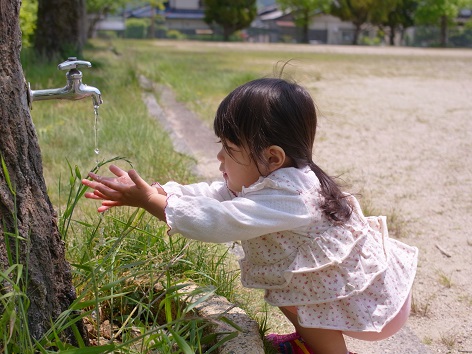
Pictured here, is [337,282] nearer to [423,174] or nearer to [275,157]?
[275,157]

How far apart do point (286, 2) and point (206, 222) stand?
2043 inches

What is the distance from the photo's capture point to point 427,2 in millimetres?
48594

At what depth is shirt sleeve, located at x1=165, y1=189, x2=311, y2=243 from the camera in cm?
201

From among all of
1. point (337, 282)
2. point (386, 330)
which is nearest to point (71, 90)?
point (337, 282)

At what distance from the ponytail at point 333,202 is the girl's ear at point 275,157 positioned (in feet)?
0.39

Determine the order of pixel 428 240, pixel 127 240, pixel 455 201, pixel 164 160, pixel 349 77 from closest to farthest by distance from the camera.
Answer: pixel 127 240, pixel 428 240, pixel 164 160, pixel 455 201, pixel 349 77

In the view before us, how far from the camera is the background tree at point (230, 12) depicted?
4784cm

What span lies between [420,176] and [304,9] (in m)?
49.5

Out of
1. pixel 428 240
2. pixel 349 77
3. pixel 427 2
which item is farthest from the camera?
pixel 427 2

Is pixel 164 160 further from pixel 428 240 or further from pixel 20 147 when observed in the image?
pixel 20 147

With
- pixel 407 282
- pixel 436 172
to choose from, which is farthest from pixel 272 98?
pixel 436 172

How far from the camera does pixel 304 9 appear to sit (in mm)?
53062

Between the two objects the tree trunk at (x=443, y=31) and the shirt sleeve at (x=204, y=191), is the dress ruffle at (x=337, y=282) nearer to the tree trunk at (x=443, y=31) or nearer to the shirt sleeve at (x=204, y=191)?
the shirt sleeve at (x=204, y=191)

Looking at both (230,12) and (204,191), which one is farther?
(230,12)
